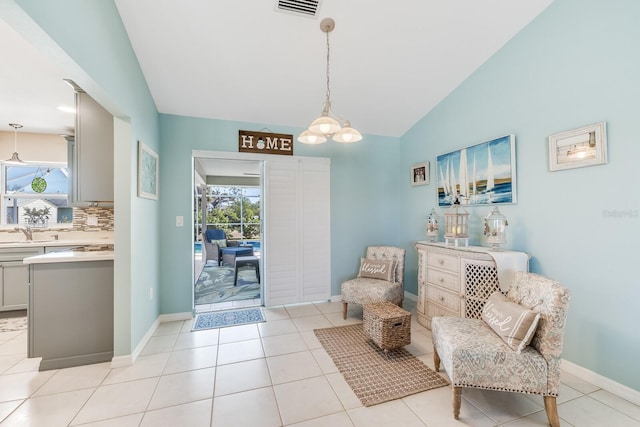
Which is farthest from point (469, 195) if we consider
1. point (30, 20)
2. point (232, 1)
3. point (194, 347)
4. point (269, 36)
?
point (30, 20)

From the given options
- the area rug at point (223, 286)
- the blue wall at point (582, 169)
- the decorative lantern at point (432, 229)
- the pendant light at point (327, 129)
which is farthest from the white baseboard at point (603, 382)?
the area rug at point (223, 286)

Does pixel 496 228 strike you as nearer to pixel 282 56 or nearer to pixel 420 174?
pixel 420 174

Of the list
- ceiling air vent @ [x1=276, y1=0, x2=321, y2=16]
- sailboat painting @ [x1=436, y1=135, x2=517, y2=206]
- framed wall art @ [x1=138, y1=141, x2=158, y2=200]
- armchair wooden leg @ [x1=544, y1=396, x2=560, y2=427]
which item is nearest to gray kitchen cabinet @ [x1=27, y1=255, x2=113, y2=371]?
framed wall art @ [x1=138, y1=141, x2=158, y2=200]

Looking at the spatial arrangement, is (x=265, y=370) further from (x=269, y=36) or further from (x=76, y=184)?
(x=269, y=36)

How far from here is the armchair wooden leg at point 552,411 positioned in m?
1.61

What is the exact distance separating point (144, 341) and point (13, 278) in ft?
6.97

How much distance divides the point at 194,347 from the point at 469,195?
3342 millimetres

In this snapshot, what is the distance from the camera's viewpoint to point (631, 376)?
1855mm

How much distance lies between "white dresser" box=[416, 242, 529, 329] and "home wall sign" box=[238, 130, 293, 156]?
2183 mm

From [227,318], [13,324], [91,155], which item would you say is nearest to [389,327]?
[227,318]

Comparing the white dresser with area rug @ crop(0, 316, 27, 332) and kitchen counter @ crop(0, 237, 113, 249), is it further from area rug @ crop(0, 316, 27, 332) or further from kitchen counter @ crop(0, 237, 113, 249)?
area rug @ crop(0, 316, 27, 332)

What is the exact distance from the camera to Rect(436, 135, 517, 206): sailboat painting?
265cm

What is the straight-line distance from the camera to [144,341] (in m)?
2.67

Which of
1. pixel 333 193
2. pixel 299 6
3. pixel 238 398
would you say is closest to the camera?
pixel 238 398
